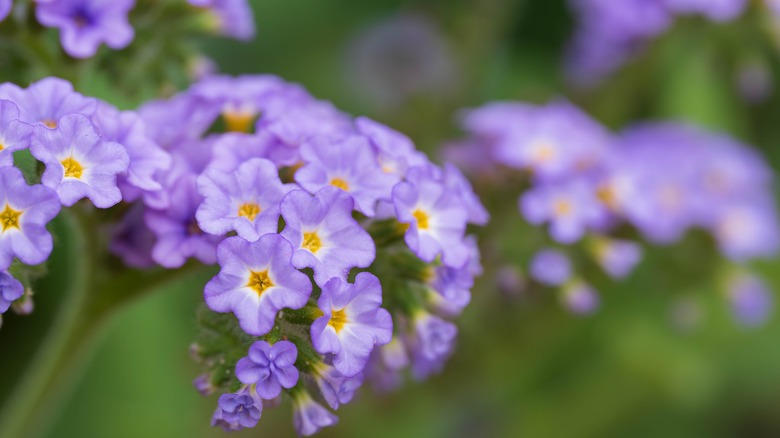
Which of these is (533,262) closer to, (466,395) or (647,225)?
(647,225)

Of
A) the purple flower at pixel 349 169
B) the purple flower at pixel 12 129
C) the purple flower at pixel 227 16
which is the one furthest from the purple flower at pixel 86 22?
the purple flower at pixel 349 169

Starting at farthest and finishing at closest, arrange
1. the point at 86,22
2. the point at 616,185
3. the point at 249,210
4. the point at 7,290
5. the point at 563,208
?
the point at 616,185
the point at 563,208
the point at 86,22
the point at 249,210
the point at 7,290

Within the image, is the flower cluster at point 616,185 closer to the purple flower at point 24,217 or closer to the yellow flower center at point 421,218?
the yellow flower center at point 421,218

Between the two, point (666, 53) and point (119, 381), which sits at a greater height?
point (666, 53)

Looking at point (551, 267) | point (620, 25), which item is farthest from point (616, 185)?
point (620, 25)

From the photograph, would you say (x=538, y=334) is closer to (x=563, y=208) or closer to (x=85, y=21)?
(x=563, y=208)

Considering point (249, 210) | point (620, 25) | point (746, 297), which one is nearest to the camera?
point (249, 210)

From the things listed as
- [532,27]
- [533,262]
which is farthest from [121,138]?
[532,27]
